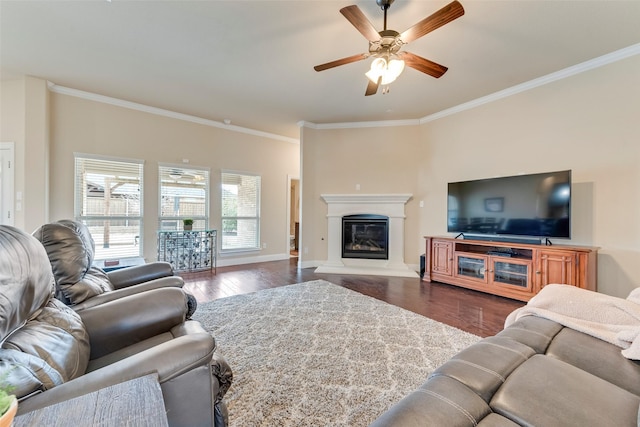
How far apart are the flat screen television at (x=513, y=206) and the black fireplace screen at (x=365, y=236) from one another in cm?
121

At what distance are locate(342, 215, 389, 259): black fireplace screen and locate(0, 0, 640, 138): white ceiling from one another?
214 cm

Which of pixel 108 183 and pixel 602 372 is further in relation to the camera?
pixel 108 183

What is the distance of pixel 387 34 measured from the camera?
2.16 m

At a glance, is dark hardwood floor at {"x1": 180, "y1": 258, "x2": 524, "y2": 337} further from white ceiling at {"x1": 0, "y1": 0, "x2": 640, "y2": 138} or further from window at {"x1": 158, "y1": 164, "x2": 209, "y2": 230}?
white ceiling at {"x1": 0, "y1": 0, "x2": 640, "y2": 138}

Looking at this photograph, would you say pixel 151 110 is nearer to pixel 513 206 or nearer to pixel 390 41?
pixel 390 41

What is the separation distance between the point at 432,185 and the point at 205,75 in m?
4.07

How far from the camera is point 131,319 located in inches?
55.4

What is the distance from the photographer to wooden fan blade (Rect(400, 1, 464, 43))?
1766mm

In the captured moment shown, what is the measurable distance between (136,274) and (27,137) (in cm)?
317

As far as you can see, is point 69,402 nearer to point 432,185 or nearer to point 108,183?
point 108,183

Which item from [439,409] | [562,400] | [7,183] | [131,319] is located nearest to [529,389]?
[562,400]

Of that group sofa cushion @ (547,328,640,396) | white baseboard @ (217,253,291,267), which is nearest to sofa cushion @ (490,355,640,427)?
sofa cushion @ (547,328,640,396)

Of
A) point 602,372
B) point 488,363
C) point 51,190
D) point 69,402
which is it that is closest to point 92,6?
point 51,190

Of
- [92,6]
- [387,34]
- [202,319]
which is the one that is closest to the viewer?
[387,34]
